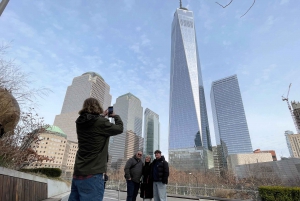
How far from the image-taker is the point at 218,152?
124 metres

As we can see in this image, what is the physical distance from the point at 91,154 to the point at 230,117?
141800 mm

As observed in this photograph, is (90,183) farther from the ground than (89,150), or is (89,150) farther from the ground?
(89,150)

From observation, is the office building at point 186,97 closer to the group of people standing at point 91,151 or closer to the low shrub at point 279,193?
the low shrub at point 279,193

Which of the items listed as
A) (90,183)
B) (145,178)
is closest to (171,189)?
(145,178)

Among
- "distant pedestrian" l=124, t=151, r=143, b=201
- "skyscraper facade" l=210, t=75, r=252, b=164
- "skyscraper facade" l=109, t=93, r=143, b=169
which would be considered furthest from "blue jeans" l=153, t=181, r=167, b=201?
"skyscraper facade" l=210, t=75, r=252, b=164

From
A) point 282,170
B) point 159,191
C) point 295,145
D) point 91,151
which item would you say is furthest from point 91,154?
point 295,145

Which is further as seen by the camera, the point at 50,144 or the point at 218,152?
the point at 218,152

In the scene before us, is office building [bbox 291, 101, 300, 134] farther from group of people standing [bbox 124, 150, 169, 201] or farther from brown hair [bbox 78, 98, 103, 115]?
brown hair [bbox 78, 98, 103, 115]

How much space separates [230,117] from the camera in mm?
128500

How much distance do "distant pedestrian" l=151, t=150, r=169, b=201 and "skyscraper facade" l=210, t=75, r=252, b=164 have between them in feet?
→ 404

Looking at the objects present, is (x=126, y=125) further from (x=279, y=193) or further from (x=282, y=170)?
(x=279, y=193)

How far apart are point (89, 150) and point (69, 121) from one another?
12870 centimetres

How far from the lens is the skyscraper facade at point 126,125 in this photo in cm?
12700

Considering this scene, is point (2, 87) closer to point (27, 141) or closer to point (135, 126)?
point (27, 141)
